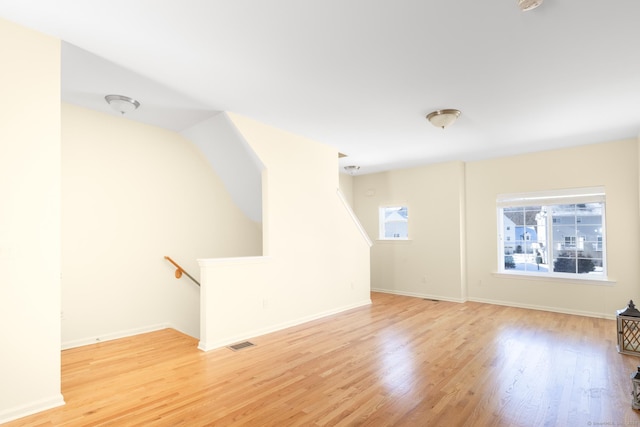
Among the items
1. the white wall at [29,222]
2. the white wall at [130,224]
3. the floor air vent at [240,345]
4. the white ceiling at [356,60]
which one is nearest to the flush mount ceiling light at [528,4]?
the white ceiling at [356,60]

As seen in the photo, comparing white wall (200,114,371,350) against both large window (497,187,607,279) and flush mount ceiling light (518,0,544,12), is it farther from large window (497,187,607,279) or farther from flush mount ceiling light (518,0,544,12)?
flush mount ceiling light (518,0,544,12)

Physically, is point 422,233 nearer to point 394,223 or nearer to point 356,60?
point 394,223

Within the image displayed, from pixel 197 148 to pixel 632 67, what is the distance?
189 inches

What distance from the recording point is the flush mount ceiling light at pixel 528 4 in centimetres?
183

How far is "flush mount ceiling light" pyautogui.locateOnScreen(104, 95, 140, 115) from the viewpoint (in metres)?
3.32

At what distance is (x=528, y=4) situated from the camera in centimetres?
185

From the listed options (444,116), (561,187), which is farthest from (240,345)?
(561,187)

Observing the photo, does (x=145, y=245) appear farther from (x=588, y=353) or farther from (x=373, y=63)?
(x=588, y=353)

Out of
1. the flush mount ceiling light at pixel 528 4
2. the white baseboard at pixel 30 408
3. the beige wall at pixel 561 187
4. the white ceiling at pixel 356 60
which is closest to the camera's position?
the flush mount ceiling light at pixel 528 4

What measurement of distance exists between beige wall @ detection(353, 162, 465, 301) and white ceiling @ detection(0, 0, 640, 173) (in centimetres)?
220

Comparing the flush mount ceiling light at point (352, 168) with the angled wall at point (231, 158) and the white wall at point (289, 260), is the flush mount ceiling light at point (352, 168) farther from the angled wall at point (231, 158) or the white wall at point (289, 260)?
the angled wall at point (231, 158)

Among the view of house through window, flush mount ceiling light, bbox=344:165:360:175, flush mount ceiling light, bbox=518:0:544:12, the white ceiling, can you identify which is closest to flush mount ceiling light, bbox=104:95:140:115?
the white ceiling

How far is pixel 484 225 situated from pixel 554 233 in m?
1.06

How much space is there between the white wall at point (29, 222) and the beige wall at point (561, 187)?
616 cm
